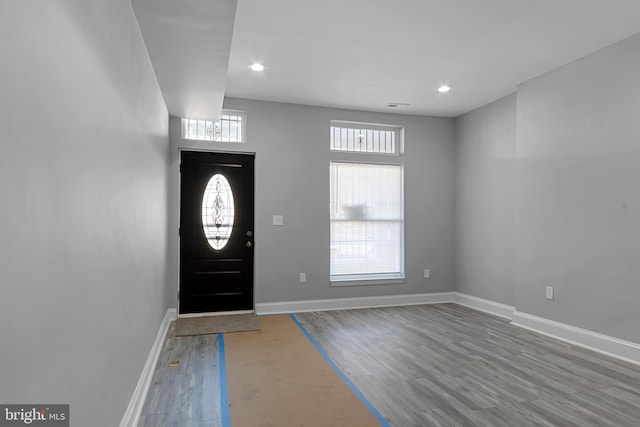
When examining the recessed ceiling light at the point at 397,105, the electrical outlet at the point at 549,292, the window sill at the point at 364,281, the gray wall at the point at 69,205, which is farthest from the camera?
the window sill at the point at 364,281

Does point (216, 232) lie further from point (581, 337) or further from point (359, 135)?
point (581, 337)

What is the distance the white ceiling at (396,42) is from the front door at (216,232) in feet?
3.17

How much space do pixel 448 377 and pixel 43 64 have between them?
10.2ft

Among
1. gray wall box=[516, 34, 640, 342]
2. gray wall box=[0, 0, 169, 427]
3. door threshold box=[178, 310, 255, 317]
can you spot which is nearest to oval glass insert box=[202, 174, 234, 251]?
door threshold box=[178, 310, 255, 317]

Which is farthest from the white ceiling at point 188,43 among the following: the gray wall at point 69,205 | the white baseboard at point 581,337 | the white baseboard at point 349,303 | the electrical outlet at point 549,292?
the white baseboard at point 581,337

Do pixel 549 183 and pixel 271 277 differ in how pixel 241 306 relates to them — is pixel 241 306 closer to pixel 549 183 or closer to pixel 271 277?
pixel 271 277

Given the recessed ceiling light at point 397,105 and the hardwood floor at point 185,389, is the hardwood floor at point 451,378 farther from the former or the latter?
the recessed ceiling light at point 397,105

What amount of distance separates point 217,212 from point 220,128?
1.10 meters

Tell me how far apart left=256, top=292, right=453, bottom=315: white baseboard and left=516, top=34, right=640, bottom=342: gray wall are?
151cm

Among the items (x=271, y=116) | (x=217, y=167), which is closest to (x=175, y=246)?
(x=217, y=167)

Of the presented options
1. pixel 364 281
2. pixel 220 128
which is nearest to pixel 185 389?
pixel 364 281

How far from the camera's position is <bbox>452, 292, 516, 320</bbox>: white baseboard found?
4887 mm

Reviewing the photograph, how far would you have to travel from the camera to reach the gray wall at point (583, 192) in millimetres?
3412

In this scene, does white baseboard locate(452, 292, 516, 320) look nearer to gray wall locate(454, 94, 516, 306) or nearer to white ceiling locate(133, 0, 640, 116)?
gray wall locate(454, 94, 516, 306)
